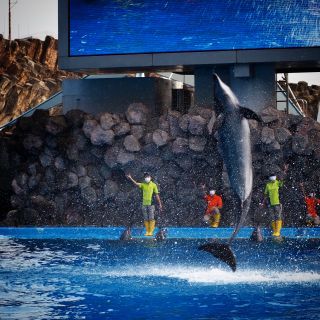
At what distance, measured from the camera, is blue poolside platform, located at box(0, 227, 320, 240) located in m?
16.3

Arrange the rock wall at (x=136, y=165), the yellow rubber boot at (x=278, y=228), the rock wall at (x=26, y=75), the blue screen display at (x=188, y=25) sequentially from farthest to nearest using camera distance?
the rock wall at (x=26, y=75), the rock wall at (x=136, y=165), the blue screen display at (x=188, y=25), the yellow rubber boot at (x=278, y=228)

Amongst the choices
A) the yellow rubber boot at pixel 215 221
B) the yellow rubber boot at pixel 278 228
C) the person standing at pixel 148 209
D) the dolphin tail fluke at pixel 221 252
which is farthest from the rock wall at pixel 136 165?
the dolphin tail fluke at pixel 221 252

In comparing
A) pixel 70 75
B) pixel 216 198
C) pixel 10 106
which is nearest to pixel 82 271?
pixel 216 198

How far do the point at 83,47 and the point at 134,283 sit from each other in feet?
31.5

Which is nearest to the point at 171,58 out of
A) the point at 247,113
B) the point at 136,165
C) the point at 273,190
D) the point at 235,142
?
the point at 136,165

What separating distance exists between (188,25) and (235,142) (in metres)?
10.3

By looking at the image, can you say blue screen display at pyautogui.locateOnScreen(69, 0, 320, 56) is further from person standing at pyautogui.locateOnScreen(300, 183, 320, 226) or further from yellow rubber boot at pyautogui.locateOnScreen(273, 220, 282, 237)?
yellow rubber boot at pyautogui.locateOnScreen(273, 220, 282, 237)

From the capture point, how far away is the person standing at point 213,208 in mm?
17297

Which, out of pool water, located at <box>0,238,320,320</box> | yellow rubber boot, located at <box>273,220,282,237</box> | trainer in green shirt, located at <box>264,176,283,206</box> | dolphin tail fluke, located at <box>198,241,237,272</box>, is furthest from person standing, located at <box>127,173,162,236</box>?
dolphin tail fluke, located at <box>198,241,237,272</box>

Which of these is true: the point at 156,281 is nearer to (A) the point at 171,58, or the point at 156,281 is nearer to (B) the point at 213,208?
(B) the point at 213,208

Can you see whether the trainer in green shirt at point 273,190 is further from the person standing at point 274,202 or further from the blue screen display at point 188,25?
the blue screen display at point 188,25

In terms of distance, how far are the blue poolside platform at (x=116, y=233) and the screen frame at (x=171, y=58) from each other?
401 centimetres

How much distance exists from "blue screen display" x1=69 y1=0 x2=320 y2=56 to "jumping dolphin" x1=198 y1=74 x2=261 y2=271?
9852 mm

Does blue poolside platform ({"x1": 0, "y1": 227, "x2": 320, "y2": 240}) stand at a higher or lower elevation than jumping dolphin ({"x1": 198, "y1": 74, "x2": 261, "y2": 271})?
lower
